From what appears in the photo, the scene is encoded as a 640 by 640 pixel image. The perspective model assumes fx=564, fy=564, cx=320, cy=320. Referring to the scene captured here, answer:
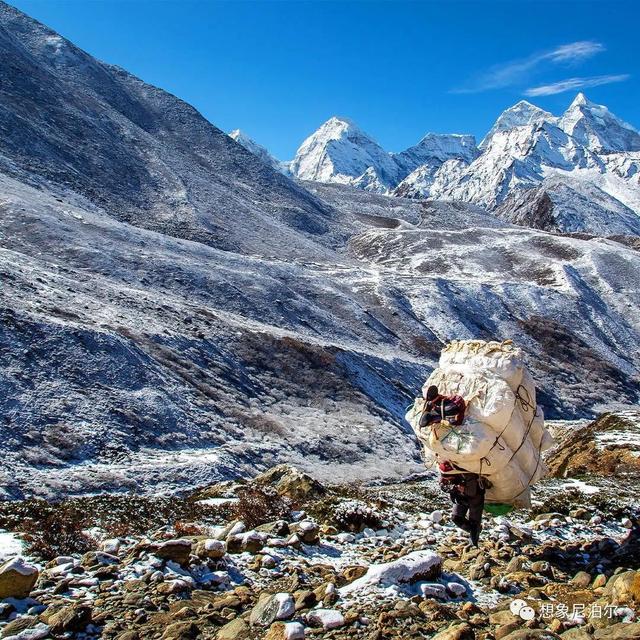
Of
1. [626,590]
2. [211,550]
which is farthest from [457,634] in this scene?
[211,550]

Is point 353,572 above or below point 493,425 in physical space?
below

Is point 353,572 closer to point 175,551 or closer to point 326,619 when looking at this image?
point 326,619

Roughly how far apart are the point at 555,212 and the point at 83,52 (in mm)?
143634

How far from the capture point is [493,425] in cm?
871

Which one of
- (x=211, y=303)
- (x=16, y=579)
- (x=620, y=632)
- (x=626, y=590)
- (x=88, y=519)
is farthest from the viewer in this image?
(x=211, y=303)

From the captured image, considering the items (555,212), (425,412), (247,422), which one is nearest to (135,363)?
(247,422)

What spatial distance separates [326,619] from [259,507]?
4921 millimetres

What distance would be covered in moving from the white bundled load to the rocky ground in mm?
1218

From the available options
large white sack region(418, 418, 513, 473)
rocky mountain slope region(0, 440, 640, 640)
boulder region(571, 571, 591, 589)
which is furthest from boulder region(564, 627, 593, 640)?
large white sack region(418, 418, 513, 473)

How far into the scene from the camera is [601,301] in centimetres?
8031

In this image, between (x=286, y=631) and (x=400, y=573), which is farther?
(x=400, y=573)

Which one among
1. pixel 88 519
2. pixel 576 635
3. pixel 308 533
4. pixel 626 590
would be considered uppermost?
pixel 626 590

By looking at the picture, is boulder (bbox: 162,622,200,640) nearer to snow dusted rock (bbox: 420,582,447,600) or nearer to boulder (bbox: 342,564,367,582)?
Result: boulder (bbox: 342,564,367,582)

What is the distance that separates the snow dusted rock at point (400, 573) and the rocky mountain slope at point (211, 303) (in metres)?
12.8
